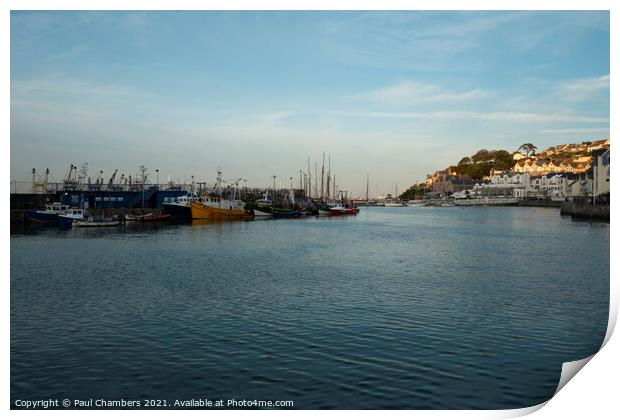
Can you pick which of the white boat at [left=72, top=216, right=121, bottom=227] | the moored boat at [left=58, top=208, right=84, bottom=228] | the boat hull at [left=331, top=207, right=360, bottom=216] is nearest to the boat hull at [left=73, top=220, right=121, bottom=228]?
the white boat at [left=72, top=216, right=121, bottom=227]

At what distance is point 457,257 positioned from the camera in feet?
70.3

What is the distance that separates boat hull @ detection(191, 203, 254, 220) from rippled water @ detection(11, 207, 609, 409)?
34055 millimetres

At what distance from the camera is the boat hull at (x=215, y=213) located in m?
53.5

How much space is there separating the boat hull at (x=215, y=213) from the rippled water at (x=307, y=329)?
34.1 m

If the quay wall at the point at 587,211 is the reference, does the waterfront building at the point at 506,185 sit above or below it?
above

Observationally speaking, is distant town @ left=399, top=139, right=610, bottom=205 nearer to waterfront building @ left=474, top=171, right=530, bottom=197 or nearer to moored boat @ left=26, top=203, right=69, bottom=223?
waterfront building @ left=474, top=171, right=530, bottom=197

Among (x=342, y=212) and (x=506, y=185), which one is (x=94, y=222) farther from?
(x=506, y=185)

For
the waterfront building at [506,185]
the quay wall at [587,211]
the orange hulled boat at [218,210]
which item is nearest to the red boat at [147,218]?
the orange hulled boat at [218,210]

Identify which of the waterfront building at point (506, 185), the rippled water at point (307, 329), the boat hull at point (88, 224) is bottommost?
the rippled water at point (307, 329)

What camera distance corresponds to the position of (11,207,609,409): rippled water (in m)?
7.06

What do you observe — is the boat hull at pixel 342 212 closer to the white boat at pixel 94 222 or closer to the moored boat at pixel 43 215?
the white boat at pixel 94 222

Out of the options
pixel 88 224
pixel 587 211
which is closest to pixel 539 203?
pixel 587 211
